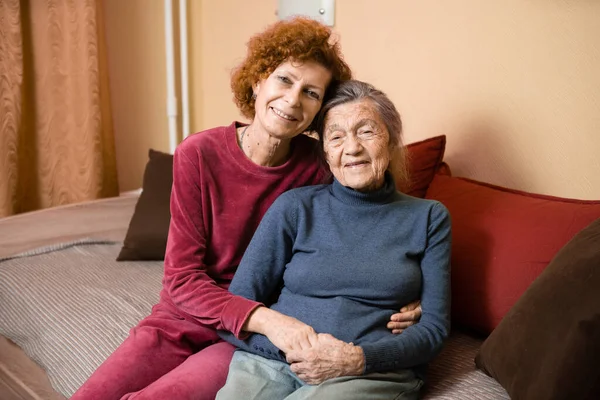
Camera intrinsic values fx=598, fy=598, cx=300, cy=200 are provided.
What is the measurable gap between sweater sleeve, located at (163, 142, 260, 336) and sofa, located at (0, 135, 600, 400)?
31cm

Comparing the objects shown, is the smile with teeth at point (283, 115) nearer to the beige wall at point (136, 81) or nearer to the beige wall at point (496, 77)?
the beige wall at point (496, 77)

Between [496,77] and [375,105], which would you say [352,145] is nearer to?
[375,105]

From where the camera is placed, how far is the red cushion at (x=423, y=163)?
182 cm

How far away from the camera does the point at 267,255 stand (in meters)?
1.37

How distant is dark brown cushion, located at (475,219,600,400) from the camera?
1.07m

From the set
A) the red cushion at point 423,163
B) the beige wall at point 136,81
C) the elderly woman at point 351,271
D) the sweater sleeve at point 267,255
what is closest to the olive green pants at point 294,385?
the elderly woman at point 351,271

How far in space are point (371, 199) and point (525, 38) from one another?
2.58 feet

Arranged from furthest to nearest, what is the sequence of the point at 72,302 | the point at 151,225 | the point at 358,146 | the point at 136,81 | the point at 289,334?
1. the point at 136,81
2. the point at 151,225
3. the point at 72,302
4. the point at 358,146
5. the point at 289,334

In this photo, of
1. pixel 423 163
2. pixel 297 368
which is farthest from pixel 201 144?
pixel 423 163

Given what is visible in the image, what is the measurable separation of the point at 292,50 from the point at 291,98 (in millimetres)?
121

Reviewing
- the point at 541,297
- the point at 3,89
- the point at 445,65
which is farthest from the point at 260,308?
the point at 3,89

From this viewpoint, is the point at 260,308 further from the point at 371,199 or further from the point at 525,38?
the point at 525,38

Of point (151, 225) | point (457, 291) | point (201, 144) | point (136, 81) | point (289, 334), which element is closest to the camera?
point (289, 334)

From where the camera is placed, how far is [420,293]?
1.36 m
